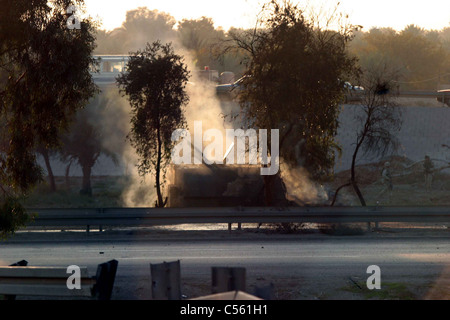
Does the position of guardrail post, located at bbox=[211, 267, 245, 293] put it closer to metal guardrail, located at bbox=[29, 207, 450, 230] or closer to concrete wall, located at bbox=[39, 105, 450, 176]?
metal guardrail, located at bbox=[29, 207, 450, 230]

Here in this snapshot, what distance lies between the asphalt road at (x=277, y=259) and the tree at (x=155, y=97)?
6.54 meters

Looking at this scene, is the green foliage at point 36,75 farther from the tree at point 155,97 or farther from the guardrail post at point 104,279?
the tree at point 155,97

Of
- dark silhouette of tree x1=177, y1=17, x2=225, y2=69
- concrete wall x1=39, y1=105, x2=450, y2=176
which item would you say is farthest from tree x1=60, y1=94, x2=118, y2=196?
dark silhouette of tree x1=177, y1=17, x2=225, y2=69

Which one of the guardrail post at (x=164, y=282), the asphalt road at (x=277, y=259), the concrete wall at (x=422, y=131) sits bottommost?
the asphalt road at (x=277, y=259)

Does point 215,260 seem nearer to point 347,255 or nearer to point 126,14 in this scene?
point 347,255

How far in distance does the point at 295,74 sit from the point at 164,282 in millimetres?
12854

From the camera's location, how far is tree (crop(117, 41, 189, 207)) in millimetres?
22984

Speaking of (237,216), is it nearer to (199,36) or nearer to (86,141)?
(86,141)

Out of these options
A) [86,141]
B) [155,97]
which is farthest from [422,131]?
[155,97]

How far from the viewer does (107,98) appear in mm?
40156

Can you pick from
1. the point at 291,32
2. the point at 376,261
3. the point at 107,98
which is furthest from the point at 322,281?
the point at 107,98

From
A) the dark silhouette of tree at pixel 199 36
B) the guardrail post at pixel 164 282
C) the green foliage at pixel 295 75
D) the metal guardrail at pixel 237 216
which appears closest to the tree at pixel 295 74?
the green foliage at pixel 295 75

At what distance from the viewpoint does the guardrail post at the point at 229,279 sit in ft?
26.5
